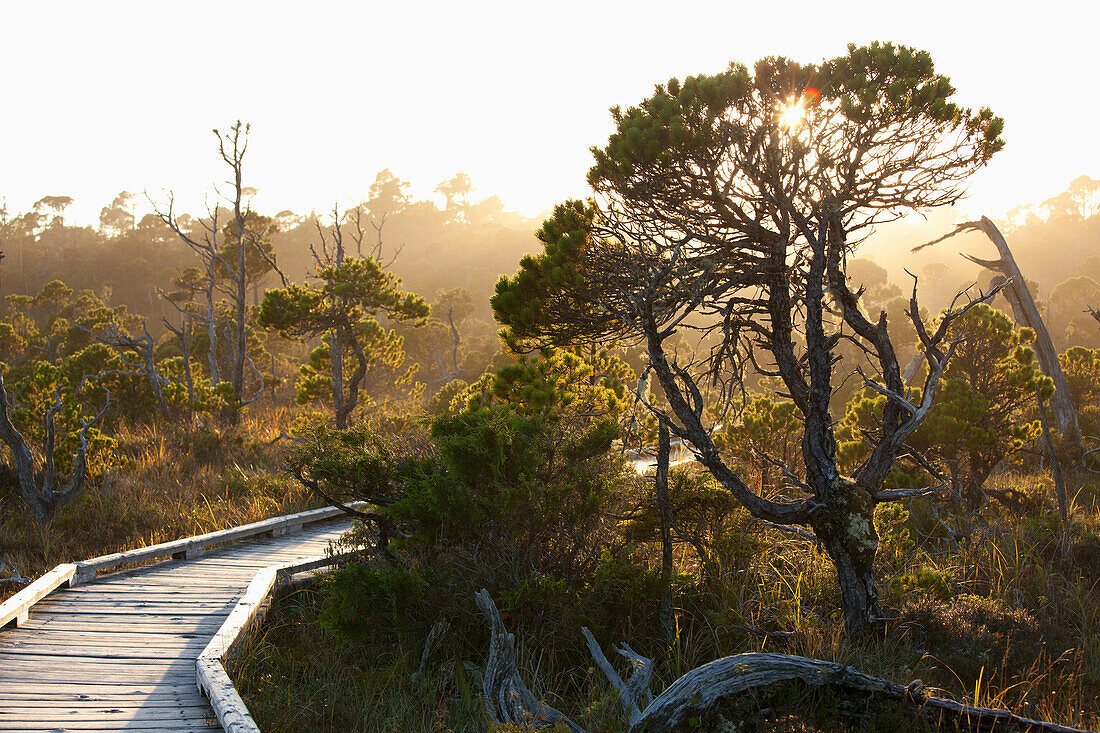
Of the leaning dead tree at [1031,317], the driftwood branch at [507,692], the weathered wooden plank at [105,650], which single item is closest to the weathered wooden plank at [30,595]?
the weathered wooden plank at [105,650]

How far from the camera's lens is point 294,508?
9625 mm

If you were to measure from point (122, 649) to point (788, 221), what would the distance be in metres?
6.13

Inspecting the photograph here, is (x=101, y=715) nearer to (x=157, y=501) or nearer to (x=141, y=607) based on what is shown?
(x=141, y=607)

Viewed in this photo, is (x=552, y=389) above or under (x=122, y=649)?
above

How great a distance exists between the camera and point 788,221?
5824 mm

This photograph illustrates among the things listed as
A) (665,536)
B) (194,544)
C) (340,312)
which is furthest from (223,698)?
(340,312)

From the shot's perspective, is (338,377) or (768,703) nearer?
(768,703)

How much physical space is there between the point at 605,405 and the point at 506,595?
11.0 feet

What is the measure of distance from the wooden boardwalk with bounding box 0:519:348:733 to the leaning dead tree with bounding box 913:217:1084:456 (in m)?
10.2

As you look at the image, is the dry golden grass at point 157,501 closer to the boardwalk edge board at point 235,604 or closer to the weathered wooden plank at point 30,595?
the boardwalk edge board at point 235,604

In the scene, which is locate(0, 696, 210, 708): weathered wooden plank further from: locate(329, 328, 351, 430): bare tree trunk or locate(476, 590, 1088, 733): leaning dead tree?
locate(329, 328, 351, 430): bare tree trunk

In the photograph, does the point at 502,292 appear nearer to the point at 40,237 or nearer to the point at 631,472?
the point at 631,472

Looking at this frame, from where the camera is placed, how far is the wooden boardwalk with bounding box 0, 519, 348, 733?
3893 millimetres

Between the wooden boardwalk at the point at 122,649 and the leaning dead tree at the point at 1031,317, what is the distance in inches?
403
